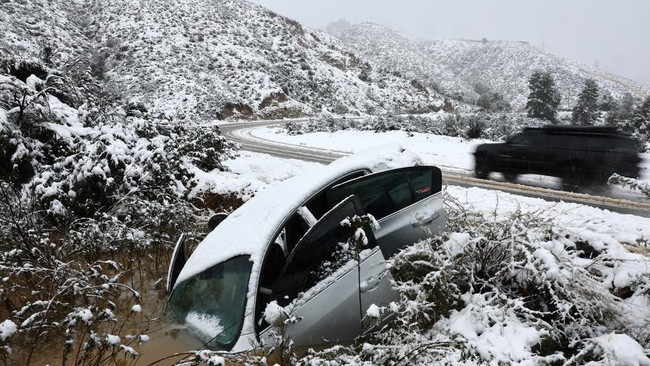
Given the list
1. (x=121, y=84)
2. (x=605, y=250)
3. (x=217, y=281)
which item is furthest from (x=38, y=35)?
(x=605, y=250)

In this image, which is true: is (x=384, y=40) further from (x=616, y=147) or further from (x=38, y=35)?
(x=616, y=147)

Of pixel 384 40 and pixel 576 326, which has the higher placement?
pixel 384 40

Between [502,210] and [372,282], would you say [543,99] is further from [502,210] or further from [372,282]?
[372,282]

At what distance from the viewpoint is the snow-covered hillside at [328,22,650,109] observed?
63500 millimetres

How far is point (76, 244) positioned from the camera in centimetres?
531

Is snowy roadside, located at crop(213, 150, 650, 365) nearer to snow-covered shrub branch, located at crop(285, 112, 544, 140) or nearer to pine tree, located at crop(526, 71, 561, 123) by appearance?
snow-covered shrub branch, located at crop(285, 112, 544, 140)

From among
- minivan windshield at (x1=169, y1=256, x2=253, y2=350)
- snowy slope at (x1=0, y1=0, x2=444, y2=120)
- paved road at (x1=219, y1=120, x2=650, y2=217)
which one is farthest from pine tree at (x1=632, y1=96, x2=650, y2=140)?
minivan windshield at (x1=169, y1=256, x2=253, y2=350)

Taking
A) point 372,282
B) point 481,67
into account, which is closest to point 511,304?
point 372,282

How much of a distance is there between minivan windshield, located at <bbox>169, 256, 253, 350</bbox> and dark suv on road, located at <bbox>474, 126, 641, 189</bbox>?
9401mm

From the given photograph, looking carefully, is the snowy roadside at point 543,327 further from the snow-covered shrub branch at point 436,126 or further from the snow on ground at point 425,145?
the snow-covered shrub branch at point 436,126

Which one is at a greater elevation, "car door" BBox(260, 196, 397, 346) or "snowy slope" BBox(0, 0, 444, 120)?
"snowy slope" BBox(0, 0, 444, 120)

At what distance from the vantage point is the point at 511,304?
122 inches

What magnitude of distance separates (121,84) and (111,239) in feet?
108

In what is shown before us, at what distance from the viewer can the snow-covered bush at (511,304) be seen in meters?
2.62
